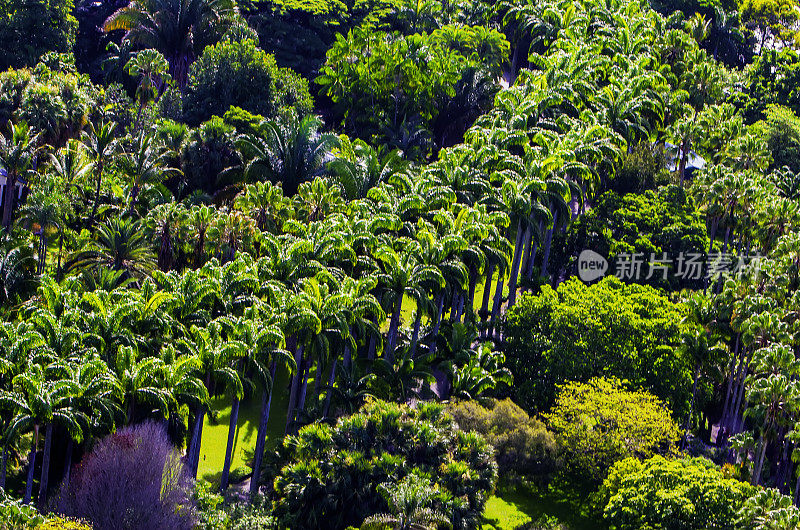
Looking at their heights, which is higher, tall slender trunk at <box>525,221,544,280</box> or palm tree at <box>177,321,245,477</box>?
tall slender trunk at <box>525,221,544,280</box>

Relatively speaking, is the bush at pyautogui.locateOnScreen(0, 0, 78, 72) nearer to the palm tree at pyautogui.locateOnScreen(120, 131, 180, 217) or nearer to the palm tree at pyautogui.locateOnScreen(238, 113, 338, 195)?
the palm tree at pyautogui.locateOnScreen(120, 131, 180, 217)

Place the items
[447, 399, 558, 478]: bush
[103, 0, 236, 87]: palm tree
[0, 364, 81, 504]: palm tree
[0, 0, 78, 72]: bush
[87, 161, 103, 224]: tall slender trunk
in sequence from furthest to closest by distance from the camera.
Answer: [103, 0, 236, 87]: palm tree, [0, 0, 78, 72]: bush, [87, 161, 103, 224]: tall slender trunk, [447, 399, 558, 478]: bush, [0, 364, 81, 504]: palm tree

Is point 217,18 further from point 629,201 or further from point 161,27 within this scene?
point 629,201

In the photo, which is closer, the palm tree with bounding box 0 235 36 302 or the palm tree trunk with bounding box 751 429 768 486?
the palm tree trunk with bounding box 751 429 768 486

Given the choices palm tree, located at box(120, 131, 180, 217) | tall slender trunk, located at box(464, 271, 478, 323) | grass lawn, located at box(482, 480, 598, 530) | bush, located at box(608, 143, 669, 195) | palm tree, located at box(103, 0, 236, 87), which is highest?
palm tree, located at box(103, 0, 236, 87)

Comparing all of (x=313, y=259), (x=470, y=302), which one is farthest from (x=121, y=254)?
(x=470, y=302)

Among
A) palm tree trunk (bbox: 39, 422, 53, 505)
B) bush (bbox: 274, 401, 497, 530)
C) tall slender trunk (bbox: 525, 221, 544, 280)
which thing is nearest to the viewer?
palm tree trunk (bbox: 39, 422, 53, 505)

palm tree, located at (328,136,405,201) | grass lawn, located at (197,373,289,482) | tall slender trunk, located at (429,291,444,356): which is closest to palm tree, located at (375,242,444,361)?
tall slender trunk, located at (429,291,444,356)
